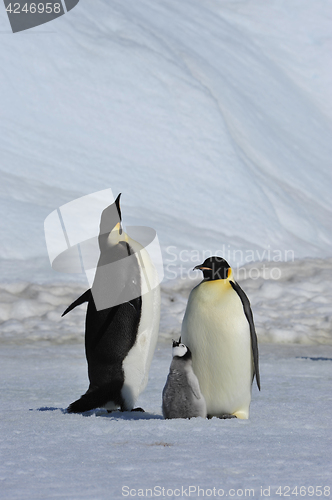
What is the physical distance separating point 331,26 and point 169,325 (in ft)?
45.4

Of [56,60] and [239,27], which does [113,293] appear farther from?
[239,27]

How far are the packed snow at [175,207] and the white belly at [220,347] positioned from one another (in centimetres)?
16

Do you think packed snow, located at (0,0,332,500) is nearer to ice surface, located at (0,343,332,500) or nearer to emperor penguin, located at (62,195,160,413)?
ice surface, located at (0,343,332,500)

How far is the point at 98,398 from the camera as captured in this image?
318 cm

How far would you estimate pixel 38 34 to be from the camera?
1266 cm

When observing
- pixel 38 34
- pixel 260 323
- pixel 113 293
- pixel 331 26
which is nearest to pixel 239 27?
pixel 331 26

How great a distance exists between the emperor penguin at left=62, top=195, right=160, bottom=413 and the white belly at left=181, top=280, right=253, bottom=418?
0.38 meters

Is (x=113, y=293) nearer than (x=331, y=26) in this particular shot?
Yes
